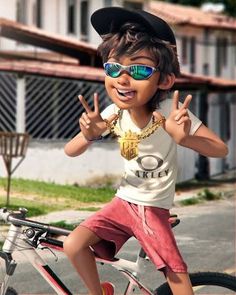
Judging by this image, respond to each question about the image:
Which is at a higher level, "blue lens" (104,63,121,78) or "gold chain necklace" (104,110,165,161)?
"blue lens" (104,63,121,78)

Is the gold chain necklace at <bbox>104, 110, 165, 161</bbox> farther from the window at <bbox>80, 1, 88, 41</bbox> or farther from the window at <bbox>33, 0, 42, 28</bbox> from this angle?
the window at <bbox>80, 1, 88, 41</bbox>

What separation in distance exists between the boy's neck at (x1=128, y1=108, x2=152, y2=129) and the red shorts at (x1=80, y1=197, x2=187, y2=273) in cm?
38

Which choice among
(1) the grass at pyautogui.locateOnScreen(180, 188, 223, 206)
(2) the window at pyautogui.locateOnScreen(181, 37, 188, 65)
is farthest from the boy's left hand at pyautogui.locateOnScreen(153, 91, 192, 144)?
(2) the window at pyautogui.locateOnScreen(181, 37, 188, 65)

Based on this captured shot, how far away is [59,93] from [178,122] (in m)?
17.2

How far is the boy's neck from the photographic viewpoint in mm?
4582

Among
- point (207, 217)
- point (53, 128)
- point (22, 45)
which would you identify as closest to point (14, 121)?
point (53, 128)

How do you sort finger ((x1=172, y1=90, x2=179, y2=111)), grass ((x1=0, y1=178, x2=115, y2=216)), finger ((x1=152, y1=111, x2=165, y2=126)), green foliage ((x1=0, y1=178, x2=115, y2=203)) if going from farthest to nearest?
green foliage ((x1=0, y1=178, x2=115, y2=203)) → grass ((x1=0, y1=178, x2=115, y2=216)) → finger ((x1=152, y1=111, x2=165, y2=126)) → finger ((x1=172, y1=90, x2=179, y2=111))

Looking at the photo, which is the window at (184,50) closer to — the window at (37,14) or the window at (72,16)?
the window at (72,16)

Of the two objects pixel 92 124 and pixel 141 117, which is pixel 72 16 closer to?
pixel 141 117

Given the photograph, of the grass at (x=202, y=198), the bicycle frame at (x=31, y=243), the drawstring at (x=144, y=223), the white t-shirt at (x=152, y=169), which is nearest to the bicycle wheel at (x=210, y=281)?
the bicycle frame at (x=31, y=243)

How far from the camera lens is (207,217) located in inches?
553

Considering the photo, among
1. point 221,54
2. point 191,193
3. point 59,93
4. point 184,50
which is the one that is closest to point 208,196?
point 191,193

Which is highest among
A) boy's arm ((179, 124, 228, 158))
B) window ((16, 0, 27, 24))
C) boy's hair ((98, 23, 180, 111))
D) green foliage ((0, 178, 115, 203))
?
boy's hair ((98, 23, 180, 111))

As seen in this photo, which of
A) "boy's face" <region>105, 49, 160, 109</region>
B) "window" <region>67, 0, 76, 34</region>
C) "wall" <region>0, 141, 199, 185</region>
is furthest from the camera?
"window" <region>67, 0, 76, 34</region>
